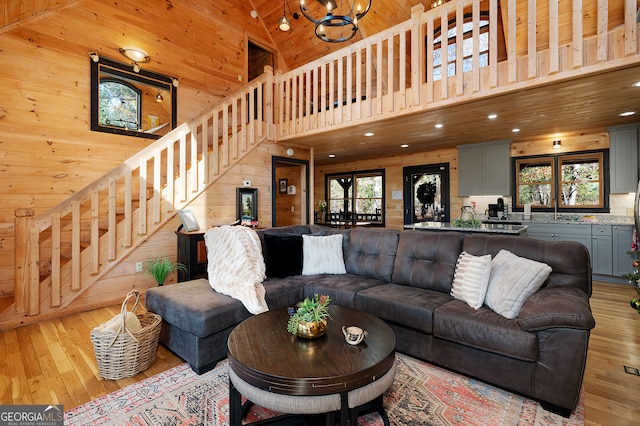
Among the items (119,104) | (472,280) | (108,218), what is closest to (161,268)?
(108,218)

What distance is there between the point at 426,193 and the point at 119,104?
6280 millimetres

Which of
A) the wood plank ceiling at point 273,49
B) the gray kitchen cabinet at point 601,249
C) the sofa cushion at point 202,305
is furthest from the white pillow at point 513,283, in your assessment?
the gray kitchen cabinet at point 601,249

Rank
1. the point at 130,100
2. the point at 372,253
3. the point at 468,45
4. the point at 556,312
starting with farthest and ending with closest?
the point at 468,45 → the point at 130,100 → the point at 372,253 → the point at 556,312

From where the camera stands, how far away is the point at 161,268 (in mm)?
3895

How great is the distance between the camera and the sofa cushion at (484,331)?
1.87 metres

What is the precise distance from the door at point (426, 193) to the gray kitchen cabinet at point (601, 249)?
2.50m

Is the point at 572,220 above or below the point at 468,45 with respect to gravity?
below

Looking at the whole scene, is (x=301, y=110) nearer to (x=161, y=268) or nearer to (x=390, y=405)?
(x=161, y=268)

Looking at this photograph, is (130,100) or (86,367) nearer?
(86,367)

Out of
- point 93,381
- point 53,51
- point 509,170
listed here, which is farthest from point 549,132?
point 53,51

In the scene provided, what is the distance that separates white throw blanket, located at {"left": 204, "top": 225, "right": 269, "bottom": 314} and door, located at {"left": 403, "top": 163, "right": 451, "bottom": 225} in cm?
503


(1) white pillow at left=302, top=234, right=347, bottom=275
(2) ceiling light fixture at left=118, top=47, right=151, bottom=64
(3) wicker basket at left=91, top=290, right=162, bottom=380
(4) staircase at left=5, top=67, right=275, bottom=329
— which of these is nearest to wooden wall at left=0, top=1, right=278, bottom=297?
(2) ceiling light fixture at left=118, top=47, right=151, bottom=64

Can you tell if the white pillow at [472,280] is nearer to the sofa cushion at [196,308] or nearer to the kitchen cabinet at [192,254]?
the sofa cushion at [196,308]

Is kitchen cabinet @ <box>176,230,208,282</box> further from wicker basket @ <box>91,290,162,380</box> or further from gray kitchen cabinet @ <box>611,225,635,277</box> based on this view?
gray kitchen cabinet @ <box>611,225,635,277</box>
